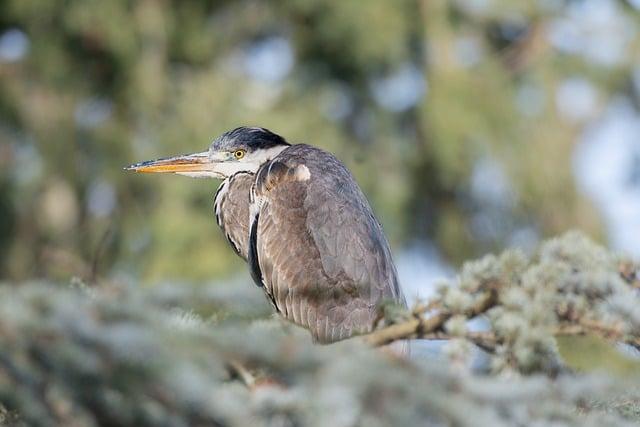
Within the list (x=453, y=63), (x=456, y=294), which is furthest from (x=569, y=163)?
(x=456, y=294)

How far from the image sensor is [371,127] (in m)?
8.58

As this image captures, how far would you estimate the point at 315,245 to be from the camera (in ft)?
10.2

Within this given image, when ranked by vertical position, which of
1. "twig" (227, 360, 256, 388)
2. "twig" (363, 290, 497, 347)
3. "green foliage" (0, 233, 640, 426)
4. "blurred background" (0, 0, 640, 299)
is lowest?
"green foliage" (0, 233, 640, 426)

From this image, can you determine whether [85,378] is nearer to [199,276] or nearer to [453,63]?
[199,276]

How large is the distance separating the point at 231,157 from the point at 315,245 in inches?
27.0

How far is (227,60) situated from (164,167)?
238 inches

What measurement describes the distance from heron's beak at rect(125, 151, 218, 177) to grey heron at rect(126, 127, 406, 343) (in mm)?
40

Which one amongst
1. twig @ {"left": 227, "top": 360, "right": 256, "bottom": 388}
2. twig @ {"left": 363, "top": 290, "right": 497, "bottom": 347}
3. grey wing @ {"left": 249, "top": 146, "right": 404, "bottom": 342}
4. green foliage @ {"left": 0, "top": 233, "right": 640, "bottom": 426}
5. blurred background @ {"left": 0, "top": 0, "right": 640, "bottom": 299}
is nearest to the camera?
green foliage @ {"left": 0, "top": 233, "right": 640, "bottom": 426}

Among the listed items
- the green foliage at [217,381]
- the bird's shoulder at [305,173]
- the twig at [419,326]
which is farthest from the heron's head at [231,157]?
the green foliage at [217,381]

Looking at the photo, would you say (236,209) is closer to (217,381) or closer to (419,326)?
(419,326)

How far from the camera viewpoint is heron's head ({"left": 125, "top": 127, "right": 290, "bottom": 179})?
3604mm

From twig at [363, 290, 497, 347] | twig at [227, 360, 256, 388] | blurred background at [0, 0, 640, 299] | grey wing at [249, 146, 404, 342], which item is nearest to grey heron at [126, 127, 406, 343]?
grey wing at [249, 146, 404, 342]

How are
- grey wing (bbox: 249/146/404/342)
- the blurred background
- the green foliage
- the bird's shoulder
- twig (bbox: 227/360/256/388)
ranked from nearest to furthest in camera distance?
the green foliage, twig (bbox: 227/360/256/388), grey wing (bbox: 249/146/404/342), the bird's shoulder, the blurred background

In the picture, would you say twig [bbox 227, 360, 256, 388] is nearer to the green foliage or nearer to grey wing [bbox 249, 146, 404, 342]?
the green foliage
